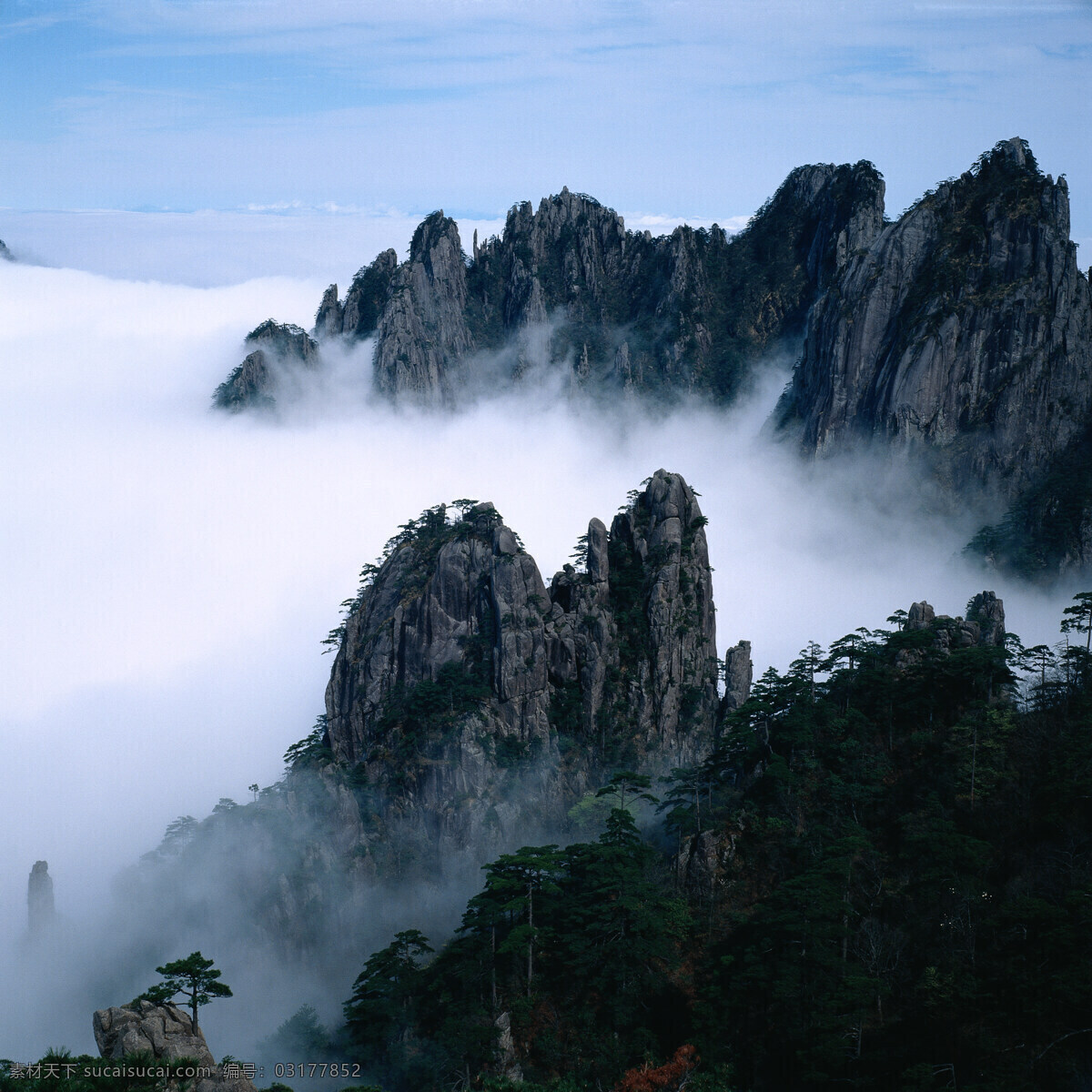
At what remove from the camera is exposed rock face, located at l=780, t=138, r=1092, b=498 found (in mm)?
136625

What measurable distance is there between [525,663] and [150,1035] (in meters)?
53.9

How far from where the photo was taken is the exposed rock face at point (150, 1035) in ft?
115

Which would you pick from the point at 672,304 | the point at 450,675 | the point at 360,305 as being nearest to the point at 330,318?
the point at 360,305

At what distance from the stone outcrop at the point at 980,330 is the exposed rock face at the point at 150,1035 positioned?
125 m

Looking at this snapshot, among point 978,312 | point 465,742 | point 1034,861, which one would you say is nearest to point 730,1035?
point 1034,861

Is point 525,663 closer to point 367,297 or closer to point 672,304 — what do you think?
point 672,304

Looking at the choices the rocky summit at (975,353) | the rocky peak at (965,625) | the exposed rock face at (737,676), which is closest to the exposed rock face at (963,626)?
the rocky peak at (965,625)

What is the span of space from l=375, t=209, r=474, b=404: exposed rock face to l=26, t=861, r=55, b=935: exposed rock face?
116628mm

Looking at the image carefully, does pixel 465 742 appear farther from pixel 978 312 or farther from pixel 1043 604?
pixel 978 312

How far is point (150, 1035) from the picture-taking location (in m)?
36.6

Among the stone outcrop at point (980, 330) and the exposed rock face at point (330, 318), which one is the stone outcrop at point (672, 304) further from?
the stone outcrop at point (980, 330)

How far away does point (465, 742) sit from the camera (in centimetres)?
8356

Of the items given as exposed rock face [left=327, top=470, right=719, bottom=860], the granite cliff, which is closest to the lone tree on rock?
the granite cliff

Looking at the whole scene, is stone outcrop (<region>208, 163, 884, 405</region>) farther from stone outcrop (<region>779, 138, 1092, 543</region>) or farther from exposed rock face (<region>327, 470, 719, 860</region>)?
exposed rock face (<region>327, 470, 719, 860</region>)
